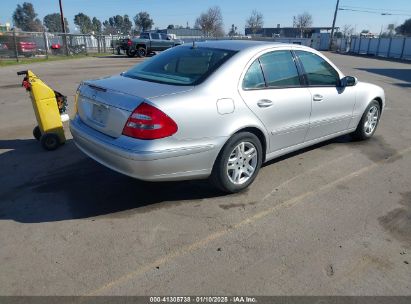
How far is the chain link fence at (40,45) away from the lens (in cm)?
2461

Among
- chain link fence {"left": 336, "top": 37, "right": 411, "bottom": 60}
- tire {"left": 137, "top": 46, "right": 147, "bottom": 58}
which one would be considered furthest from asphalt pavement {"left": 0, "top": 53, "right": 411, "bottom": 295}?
chain link fence {"left": 336, "top": 37, "right": 411, "bottom": 60}

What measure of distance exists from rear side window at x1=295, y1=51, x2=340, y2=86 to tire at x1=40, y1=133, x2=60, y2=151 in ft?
12.1

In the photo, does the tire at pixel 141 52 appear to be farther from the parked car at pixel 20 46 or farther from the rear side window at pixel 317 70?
the rear side window at pixel 317 70

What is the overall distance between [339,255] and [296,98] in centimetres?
209

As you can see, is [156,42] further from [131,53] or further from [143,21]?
[143,21]

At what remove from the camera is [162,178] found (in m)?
3.56

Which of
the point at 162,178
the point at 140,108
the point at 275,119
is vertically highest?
the point at 140,108

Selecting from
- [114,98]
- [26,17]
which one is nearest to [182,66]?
[114,98]

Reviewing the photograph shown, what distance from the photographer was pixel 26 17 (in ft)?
433

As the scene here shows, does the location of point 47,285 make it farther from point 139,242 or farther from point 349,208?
point 349,208

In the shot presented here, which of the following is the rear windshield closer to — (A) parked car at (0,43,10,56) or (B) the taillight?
(B) the taillight

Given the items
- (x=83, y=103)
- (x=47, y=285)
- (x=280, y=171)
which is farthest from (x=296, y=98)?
(x=47, y=285)

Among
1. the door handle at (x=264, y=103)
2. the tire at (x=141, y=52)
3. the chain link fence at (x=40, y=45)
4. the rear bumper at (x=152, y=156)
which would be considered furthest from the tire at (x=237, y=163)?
the tire at (x=141, y=52)

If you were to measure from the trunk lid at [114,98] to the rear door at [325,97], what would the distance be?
1.95 meters
